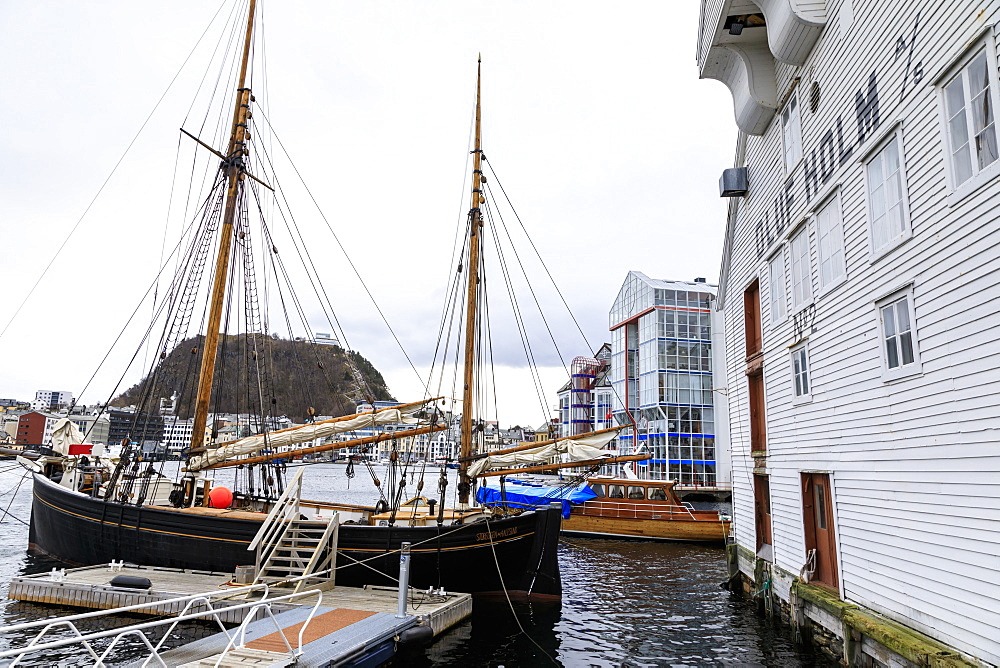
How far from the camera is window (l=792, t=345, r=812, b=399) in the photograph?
13.5m

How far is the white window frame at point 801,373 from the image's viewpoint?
1328 centimetres

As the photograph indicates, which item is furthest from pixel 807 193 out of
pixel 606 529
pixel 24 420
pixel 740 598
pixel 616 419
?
pixel 24 420

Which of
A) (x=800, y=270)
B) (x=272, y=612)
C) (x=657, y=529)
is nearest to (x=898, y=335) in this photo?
(x=800, y=270)

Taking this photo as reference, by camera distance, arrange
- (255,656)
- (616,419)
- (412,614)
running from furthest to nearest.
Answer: (616,419) → (412,614) → (255,656)

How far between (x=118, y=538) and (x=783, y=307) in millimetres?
19884

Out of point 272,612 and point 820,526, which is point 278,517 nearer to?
point 272,612

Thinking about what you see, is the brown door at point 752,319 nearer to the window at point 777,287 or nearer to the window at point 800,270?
the window at point 777,287

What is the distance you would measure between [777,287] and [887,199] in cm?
559

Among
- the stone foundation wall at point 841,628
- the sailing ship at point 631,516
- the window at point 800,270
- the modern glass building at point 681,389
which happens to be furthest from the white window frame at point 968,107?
the modern glass building at point 681,389

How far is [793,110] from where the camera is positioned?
48.4ft

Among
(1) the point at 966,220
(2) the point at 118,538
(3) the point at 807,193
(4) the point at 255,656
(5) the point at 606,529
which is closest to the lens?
(1) the point at 966,220

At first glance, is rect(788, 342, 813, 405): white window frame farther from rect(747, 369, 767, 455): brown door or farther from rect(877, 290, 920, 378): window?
rect(877, 290, 920, 378): window

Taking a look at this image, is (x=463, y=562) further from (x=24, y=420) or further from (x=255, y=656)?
(x=24, y=420)

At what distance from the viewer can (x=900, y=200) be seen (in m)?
9.81
